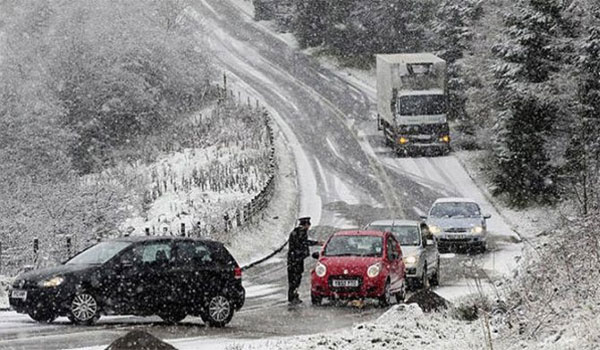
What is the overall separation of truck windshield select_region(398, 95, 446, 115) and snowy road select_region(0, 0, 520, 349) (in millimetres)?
2740

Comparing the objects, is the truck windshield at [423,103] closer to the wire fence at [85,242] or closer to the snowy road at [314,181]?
the snowy road at [314,181]

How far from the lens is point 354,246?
941 inches

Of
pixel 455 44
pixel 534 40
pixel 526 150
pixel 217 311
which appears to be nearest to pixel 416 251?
pixel 217 311

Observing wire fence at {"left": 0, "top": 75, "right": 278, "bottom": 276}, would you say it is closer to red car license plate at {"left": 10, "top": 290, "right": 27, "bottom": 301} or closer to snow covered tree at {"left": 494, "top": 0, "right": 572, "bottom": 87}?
red car license plate at {"left": 10, "top": 290, "right": 27, "bottom": 301}

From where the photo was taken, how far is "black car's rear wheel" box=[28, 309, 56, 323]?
62.5 feet

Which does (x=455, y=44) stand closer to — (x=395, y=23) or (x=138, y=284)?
(x=395, y=23)

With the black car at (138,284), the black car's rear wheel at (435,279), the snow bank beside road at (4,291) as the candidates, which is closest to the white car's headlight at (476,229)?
the black car's rear wheel at (435,279)

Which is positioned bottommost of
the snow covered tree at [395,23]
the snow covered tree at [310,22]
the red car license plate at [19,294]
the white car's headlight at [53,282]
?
the red car license plate at [19,294]

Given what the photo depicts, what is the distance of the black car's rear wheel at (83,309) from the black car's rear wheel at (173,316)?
1266 mm

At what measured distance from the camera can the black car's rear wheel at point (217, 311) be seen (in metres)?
19.6

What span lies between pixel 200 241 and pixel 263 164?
97.5 ft

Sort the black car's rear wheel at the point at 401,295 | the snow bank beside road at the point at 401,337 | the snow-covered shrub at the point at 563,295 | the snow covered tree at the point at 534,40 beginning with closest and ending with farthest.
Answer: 1. the snow-covered shrub at the point at 563,295
2. the snow bank beside road at the point at 401,337
3. the black car's rear wheel at the point at 401,295
4. the snow covered tree at the point at 534,40

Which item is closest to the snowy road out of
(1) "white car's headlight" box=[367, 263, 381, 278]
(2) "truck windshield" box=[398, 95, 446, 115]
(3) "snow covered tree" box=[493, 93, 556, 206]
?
(1) "white car's headlight" box=[367, 263, 381, 278]

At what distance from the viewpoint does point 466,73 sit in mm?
54719
